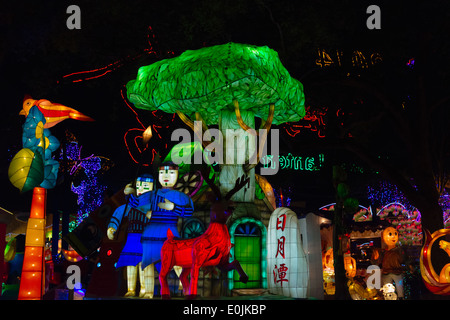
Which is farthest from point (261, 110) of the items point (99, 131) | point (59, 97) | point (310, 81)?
point (99, 131)

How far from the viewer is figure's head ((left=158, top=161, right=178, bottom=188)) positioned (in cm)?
783

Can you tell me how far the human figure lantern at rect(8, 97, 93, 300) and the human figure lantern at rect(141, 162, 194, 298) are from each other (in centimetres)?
163

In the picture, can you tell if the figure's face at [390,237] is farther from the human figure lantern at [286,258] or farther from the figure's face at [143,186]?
the figure's face at [143,186]

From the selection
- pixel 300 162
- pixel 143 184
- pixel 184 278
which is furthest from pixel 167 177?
pixel 300 162

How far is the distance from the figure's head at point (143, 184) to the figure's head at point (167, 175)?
2.57 ft

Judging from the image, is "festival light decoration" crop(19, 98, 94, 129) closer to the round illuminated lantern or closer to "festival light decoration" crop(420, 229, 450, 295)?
the round illuminated lantern

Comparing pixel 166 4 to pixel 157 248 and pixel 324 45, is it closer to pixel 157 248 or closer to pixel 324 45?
pixel 324 45

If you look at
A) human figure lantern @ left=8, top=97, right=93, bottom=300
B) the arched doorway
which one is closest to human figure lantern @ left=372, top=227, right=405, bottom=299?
the arched doorway

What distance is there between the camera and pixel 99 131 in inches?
586

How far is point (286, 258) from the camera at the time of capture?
746cm

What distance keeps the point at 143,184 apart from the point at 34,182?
1921 millimetres

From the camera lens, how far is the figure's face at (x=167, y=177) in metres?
7.83

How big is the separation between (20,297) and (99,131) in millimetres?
8418

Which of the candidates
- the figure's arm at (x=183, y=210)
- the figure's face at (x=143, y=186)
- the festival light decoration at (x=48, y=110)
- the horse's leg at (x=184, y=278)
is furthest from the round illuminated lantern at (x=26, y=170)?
the horse's leg at (x=184, y=278)
